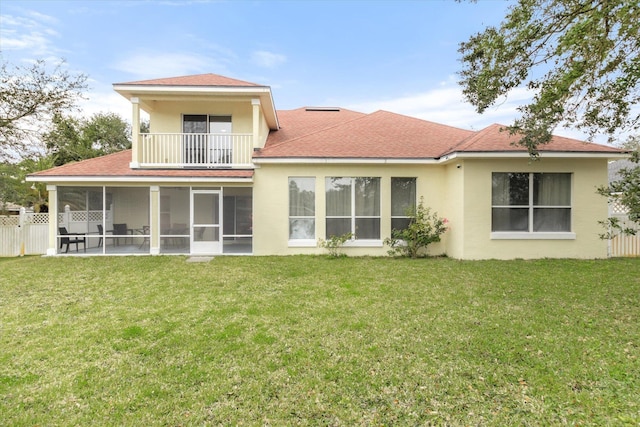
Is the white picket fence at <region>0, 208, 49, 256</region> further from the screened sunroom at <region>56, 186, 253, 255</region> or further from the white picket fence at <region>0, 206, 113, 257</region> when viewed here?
the screened sunroom at <region>56, 186, 253, 255</region>

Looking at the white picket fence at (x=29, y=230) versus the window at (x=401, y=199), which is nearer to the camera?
the window at (x=401, y=199)

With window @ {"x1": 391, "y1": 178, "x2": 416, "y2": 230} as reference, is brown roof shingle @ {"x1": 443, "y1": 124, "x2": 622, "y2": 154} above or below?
above

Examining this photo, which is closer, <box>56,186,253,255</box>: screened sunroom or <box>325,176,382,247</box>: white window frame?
<box>325,176,382,247</box>: white window frame

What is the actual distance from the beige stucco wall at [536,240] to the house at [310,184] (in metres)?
0.04

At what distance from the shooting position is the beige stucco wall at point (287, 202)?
12.9m

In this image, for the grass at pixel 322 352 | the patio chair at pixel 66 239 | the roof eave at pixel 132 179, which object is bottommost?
the grass at pixel 322 352

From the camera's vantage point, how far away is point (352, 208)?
13008 mm

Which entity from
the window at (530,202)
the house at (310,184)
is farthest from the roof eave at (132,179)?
the window at (530,202)

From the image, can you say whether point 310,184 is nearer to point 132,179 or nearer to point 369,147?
point 369,147

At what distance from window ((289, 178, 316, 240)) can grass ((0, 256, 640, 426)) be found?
4.63 metres

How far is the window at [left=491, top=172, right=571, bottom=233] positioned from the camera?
11.9 meters

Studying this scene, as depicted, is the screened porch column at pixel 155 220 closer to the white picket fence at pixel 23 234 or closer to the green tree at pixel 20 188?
the white picket fence at pixel 23 234

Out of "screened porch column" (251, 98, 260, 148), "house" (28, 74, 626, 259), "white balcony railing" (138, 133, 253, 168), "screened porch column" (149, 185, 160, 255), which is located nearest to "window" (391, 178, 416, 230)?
"house" (28, 74, 626, 259)

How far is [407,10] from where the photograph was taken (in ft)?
50.1
